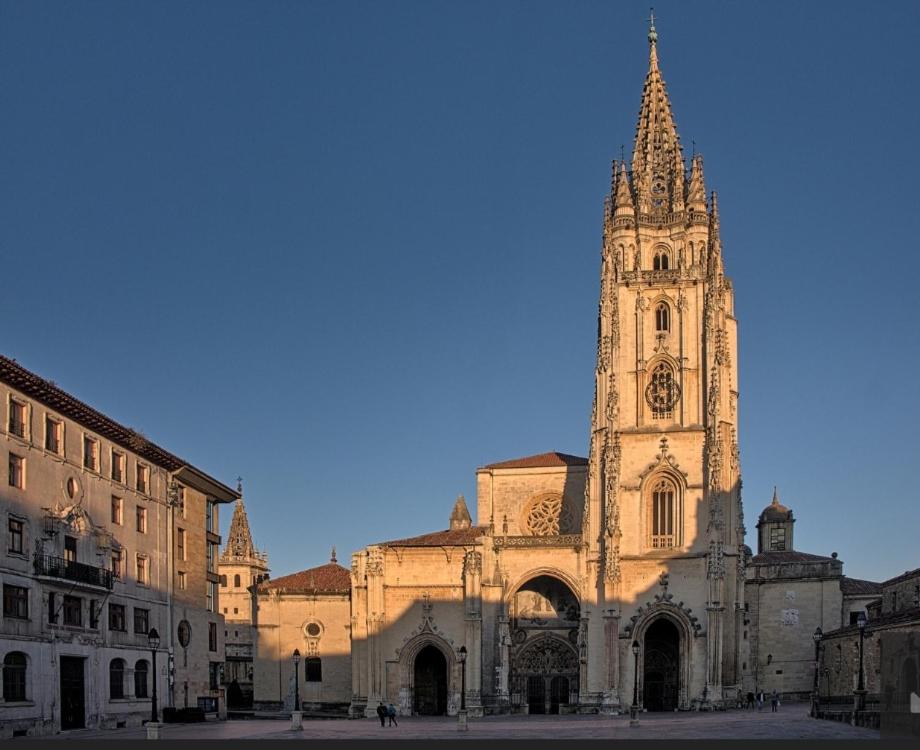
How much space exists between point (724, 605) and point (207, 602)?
1059 inches

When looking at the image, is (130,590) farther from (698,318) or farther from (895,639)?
(698,318)

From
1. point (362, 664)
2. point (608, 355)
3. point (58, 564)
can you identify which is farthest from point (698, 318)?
point (58, 564)

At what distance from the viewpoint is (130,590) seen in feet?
163

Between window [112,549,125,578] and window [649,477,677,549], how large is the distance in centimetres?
3046

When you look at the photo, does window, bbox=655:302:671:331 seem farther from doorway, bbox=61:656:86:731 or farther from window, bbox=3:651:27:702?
window, bbox=3:651:27:702

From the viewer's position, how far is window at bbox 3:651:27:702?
38656 millimetres

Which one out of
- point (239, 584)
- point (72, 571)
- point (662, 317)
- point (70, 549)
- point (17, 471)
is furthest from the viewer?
point (239, 584)

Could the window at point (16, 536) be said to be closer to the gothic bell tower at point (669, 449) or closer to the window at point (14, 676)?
the window at point (14, 676)

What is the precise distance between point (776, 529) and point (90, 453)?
7173 centimetres

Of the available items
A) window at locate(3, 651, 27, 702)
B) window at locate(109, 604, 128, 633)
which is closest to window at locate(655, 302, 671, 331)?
window at locate(109, 604, 128, 633)

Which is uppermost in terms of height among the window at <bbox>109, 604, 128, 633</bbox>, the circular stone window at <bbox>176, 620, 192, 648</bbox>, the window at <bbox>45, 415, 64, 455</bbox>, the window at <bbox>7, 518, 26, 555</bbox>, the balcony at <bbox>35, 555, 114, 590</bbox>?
the window at <bbox>45, 415, 64, 455</bbox>

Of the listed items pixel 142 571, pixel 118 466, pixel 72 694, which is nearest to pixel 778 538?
pixel 142 571

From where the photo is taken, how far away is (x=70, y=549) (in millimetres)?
44188

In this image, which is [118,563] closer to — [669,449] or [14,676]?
[14,676]
